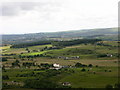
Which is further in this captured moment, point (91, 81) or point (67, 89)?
point (91, 81)

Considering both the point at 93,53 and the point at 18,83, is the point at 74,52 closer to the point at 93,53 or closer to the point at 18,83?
the point at 93,53

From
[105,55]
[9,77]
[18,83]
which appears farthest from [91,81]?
[105,55]

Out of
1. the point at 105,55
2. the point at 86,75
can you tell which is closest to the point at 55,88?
the point at 86,75

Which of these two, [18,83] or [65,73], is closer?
[18,83]

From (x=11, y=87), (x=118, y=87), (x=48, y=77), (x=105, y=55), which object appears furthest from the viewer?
(x=105, y=55)

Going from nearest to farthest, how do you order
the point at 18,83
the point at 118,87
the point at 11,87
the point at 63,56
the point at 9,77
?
the point at 118,87
the point at 11,87
the point at 18,83
the point at 9,77
the point at 63,56

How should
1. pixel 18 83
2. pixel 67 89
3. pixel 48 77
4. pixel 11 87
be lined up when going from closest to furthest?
pixel 67 89, pixel 11 87, pixel 18 83, pixel 48 77

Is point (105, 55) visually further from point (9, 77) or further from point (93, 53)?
point (9, 77)

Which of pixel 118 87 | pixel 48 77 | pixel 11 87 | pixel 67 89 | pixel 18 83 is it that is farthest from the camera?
pixel 48 77
